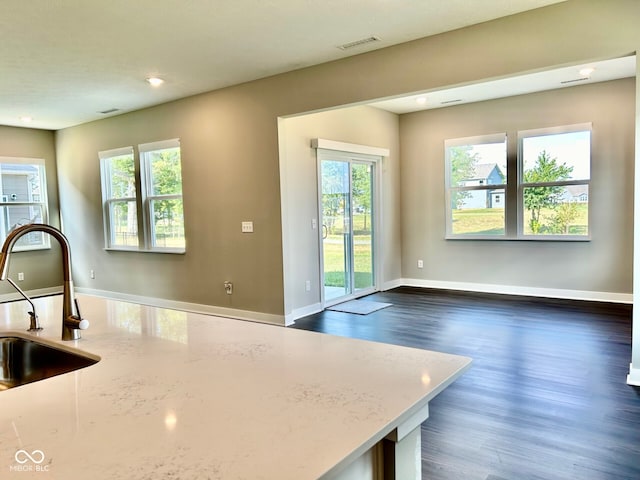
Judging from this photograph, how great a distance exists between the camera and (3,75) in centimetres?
451

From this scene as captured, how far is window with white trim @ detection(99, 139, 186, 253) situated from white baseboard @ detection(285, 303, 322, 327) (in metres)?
1.81

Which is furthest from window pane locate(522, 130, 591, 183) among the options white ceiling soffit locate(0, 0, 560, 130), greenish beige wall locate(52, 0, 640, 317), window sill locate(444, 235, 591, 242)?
white ceiling soffit locate(0, 0, 560, 130)

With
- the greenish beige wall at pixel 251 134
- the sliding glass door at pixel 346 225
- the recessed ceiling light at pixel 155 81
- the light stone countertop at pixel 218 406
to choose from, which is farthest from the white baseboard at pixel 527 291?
the light stone countertop at pixel 218 406

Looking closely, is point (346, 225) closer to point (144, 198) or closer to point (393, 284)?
point (393, 284)

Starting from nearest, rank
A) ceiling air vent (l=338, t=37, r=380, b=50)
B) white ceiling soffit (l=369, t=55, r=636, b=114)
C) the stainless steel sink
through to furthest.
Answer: the stainless steel sink
ceiling air vent (l=338, t=37, r=380, b=50)
white ceiling soffit (l=369, t=55, r=636, b=114)

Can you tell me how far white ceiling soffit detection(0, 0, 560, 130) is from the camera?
3.18 m

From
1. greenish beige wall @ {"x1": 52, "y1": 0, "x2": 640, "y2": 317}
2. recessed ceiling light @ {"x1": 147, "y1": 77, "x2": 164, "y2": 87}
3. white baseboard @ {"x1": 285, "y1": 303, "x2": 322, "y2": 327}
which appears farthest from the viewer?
white baseboard @ {"x1": 285, "y1": 303, "x2": 322, "y2": 327}

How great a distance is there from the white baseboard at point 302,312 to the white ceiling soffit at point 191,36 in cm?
261

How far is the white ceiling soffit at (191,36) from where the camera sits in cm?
318

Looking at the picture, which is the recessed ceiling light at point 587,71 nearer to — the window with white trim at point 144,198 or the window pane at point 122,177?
the window with white trim at point 144,198

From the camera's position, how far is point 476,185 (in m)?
6.67

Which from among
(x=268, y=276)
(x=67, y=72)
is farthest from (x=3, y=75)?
(x=268, y=276)

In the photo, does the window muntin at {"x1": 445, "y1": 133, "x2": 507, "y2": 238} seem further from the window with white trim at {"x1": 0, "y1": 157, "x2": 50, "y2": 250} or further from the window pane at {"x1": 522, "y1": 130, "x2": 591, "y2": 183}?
the window with white trim at {"x1": 0, "y1": 157, "x2": 50, "y2": 250}

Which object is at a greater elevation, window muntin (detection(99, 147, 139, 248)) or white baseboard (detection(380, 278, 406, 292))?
window muntin (detection(99, 147, 139, 248))
